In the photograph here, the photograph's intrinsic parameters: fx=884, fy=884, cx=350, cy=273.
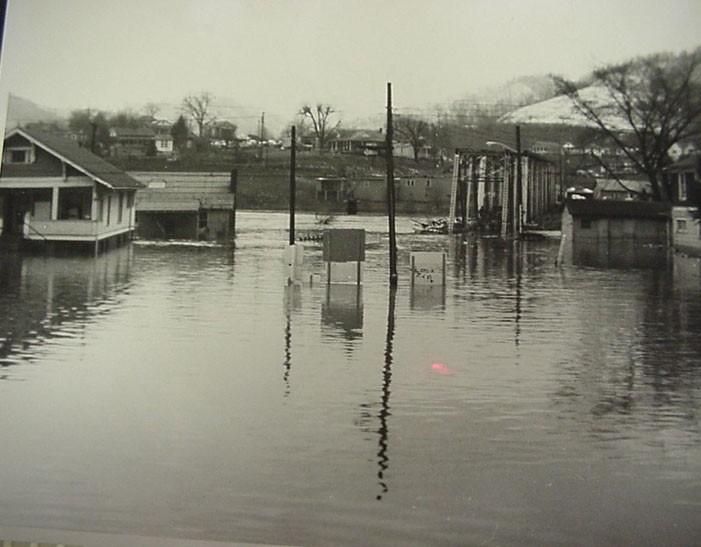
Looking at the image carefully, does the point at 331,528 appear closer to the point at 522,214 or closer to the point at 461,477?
the point at 461,477

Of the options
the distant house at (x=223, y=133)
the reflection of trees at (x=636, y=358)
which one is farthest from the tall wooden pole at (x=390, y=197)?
the reflection of trees at (x=636, y=358)

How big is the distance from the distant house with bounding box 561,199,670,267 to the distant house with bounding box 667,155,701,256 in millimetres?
40

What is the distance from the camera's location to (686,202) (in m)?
3.36

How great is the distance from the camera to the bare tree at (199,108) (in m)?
3.68

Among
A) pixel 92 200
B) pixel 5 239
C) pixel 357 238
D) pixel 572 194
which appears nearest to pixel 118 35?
pixel 92 200

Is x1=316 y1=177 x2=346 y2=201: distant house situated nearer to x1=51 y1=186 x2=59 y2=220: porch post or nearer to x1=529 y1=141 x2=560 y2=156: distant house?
x1=529 y1=141 x2=560 y2=156: distant house

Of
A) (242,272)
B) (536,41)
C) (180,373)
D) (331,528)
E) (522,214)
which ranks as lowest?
(331,528)

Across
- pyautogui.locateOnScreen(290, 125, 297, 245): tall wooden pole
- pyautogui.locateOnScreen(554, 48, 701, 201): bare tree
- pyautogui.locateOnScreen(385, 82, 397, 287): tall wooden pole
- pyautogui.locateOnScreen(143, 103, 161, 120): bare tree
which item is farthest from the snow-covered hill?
pyautogui.locateOnScreen(143, 103, 161, 120): bare tree

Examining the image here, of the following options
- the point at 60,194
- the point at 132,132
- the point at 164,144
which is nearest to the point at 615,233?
the point at 164,144

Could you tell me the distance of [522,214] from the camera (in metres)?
3.57

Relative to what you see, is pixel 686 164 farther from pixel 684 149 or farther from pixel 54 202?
pixel 54 202

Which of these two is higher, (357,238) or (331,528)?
(357,238)

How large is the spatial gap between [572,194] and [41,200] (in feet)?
7.15

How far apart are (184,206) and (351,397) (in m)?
1.21
